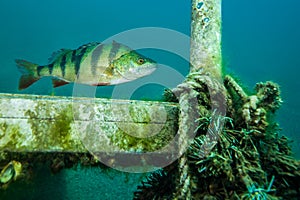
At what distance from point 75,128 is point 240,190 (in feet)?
4.82

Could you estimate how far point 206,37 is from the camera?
10.6 ft

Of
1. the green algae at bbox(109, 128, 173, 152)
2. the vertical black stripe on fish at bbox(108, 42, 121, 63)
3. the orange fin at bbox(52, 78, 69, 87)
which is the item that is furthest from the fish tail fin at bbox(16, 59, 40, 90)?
the green algae at bbox(109, 128, 173, 152)

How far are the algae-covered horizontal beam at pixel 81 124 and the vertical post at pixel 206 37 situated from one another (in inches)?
40.4

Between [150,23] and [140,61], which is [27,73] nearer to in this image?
[140,61]

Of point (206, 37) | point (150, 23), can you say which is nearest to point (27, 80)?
point (206, 37)

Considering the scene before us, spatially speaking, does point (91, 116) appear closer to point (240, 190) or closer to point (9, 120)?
point (9, 120)

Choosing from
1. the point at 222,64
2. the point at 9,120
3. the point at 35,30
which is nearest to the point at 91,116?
the point at 9,120

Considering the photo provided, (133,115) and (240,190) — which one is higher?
(133,115)

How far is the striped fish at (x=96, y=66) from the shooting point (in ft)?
9.66

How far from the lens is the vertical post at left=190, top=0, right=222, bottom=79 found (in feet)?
10.4

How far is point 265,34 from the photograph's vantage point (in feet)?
357

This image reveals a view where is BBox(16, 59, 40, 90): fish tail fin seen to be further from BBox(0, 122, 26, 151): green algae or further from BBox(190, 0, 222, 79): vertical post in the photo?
BBox(190, 0, 222, 79): vertical post

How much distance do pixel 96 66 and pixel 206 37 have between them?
1.46 metres

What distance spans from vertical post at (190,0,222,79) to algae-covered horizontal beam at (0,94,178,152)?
1.03m
